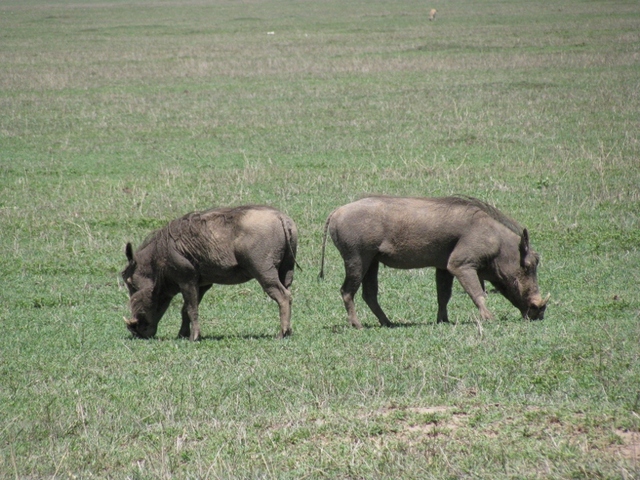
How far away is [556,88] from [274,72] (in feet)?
28.8

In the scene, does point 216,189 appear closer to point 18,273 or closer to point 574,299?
point 18,273

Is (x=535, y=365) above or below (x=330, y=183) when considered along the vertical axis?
above

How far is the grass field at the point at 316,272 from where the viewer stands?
18.3ft

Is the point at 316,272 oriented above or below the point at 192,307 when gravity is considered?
below

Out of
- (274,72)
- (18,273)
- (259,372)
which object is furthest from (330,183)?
(274,72)

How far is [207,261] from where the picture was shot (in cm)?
886

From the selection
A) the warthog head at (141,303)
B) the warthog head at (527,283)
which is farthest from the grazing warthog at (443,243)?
the warthog head at (141,303)

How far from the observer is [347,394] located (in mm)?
6617

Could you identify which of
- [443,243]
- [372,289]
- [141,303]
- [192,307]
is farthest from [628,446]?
[141,303]

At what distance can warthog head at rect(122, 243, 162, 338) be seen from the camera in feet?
30.0

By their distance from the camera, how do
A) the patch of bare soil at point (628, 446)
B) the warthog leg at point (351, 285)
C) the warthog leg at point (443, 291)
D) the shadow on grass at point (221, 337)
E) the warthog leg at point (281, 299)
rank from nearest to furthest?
the patch of bare soil at point (628, 446)
the warthog leg at point (281, 299)
the shadow on grass at point (221, 337)
the warthog leg at point (351, 285)
the warthog leg at point (443, 291)

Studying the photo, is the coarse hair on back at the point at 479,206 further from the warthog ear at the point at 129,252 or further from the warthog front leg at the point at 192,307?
the warthog ear at the point at 129,252

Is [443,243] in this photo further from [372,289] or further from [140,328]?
[140,328]

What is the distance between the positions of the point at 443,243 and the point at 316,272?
2584mm
